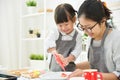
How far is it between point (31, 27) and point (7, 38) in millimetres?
472

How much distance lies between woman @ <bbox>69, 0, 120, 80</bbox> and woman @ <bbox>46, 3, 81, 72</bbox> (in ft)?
1.16

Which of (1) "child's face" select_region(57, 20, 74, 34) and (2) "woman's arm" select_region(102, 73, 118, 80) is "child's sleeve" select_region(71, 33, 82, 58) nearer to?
(1) "child's face" select_region(57, 20, 74, 34)

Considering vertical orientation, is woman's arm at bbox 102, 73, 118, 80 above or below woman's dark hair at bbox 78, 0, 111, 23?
below

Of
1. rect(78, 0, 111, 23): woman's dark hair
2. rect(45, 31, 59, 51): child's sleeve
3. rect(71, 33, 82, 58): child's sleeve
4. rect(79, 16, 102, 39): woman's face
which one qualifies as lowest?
rect(71, 33, 82, 58): child's sleeve

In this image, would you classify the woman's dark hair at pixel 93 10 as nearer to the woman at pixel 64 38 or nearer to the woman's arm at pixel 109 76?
the woman's arm at pixel 109 76

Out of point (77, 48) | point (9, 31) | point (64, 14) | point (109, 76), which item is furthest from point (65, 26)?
point (9, 31)

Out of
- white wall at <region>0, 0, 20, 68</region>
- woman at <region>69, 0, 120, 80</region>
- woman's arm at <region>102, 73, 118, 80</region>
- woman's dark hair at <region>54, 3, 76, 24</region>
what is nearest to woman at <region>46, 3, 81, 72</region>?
woman's dark hair at <region>54, 3, 76, 24</region>

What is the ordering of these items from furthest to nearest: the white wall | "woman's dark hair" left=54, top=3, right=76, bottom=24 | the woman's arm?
the white wall < "woman's dark hair" left=54, top=3, right=76, bottom=24 < the woman's arm

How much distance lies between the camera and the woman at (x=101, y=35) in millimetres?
1153

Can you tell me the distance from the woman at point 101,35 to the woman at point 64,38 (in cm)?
35

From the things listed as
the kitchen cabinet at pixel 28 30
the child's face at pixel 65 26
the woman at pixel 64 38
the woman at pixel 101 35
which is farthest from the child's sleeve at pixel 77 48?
the kitchen cabinet at pixel 28 30

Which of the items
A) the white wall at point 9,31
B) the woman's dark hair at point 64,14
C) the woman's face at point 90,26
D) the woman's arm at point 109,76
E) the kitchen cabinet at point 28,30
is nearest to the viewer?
the woman's arm at point 109,76

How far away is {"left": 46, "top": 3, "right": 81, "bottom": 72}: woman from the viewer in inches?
61.7

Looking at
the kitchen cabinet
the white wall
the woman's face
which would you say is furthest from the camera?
the white wall
